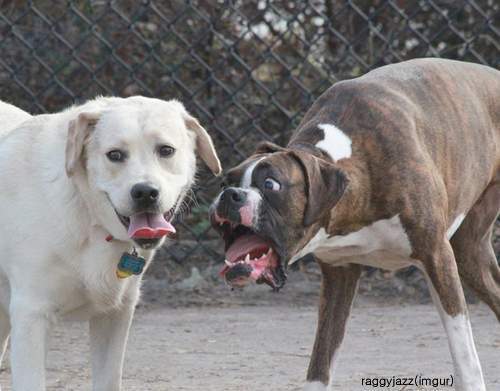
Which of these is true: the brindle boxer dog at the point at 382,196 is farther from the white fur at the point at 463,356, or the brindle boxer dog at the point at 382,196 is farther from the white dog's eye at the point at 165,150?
the white dog's eye at the point at 165,150

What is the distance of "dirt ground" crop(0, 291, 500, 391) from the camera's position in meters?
4.83

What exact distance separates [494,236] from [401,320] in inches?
32.8

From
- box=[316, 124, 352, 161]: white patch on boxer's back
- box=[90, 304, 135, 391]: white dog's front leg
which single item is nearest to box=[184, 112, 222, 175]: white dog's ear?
box=[316, 124, 352, 161]: white patch on boxer's back

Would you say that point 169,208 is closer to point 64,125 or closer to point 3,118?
point 64,125

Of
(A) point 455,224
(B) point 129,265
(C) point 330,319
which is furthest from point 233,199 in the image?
(A) point 455,224

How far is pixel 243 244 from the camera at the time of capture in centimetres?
386

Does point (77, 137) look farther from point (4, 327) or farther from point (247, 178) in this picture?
point (4, 327)

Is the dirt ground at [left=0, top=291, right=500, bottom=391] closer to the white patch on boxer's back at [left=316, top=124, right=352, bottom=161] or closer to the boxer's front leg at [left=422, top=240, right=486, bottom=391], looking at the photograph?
the boxer's front leg at [left=422, top=240, right=486, bottom=391]

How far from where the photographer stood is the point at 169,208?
3883 millimetres

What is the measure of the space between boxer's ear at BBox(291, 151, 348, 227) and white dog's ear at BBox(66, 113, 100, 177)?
2.06 ft

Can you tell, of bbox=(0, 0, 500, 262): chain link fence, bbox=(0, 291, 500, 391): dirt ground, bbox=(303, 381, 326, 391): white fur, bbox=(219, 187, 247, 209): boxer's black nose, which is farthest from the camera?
bbox=(0, 0, 500, 262): chain link fence

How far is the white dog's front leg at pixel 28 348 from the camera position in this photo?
13.0ft

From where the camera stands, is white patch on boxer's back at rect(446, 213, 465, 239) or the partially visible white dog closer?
the partially visible white dog

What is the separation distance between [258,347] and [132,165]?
171 centimetres
